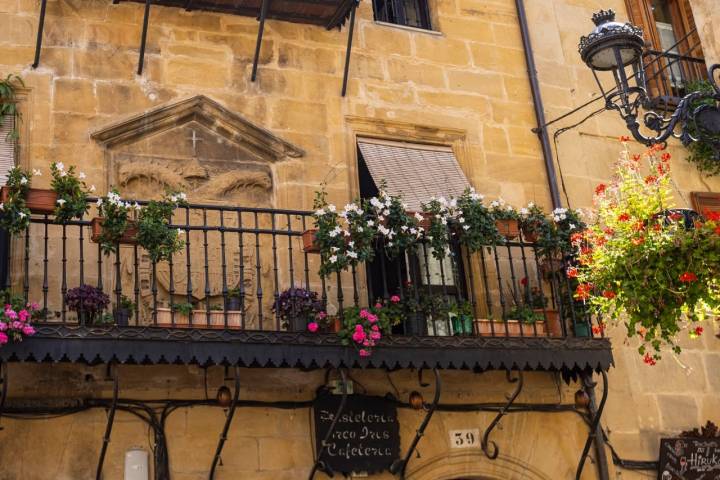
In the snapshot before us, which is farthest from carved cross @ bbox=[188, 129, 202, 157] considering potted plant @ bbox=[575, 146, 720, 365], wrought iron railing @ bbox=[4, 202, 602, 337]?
potted plant @ bbox=[575, 146, 720, 365]

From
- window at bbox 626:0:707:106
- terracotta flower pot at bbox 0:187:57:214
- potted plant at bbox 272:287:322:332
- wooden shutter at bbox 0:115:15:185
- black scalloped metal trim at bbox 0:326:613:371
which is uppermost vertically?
window at bbox 626:0:707:106

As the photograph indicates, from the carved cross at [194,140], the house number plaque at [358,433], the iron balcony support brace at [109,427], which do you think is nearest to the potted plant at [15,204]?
the iron balcony support brace at [109,427]

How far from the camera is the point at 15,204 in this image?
8.37 m

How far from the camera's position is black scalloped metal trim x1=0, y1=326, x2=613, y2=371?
26.6ft

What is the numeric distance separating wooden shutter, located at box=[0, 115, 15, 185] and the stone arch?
4.12 metres

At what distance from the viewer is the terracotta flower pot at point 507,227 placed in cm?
1007

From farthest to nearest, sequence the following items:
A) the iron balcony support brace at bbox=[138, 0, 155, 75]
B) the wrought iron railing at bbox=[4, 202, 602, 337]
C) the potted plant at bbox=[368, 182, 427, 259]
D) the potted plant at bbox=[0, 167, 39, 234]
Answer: the iron balcony support brace at bbox=[138, 0, 155, 75] < the potted plant at bbox=[368, 182, 427, 259] < the wrought iron railing at bbox=[4, 202, 602, 337] < the potted plant at bbox=[0, 167, 39, 234]

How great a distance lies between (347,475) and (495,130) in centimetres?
400

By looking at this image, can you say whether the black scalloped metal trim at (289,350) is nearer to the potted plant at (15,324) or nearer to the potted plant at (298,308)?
the potted plant at (15,324)

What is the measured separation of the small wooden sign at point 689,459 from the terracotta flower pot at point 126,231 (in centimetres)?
522

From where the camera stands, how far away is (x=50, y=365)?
344 inches

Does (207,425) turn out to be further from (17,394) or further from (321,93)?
(321,93)

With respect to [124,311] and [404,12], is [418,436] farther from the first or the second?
[404,12]

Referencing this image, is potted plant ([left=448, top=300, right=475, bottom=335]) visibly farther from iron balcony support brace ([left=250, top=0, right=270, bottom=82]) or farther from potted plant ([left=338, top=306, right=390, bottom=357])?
iron balcony support brace ([left=250, top=0, right=270, bottom=82])
